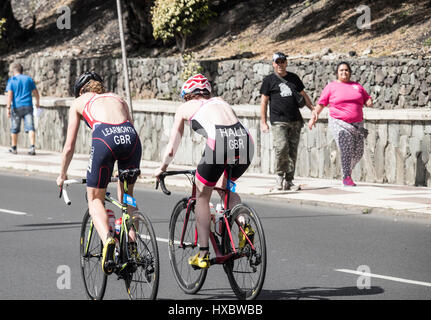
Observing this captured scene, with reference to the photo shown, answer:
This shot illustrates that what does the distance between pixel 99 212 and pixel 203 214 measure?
792 mm

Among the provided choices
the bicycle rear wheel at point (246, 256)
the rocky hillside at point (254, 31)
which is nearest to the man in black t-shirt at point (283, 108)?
the bicycle rear wheel at point (246, 256)

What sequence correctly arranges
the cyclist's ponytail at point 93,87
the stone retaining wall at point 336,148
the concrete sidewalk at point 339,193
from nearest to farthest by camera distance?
the cyclist's ponytail at point 93,87 < the concrete sidewalk at point 339,193 < the stone retaining wall at point 336,148

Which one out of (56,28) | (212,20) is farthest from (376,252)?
Result: (56,28)

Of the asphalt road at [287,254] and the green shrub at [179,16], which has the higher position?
the green shrub at [179,16]

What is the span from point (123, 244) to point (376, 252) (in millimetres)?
3426

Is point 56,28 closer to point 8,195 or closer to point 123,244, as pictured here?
point 8,195

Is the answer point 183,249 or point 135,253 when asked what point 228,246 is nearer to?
point 183,249

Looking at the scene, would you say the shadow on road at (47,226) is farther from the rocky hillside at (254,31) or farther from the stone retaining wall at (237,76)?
the rocky hillside at (254,31)

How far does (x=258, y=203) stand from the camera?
44.6 feet

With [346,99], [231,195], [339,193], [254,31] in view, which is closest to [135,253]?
[231,195]

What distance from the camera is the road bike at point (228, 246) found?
23.2ft

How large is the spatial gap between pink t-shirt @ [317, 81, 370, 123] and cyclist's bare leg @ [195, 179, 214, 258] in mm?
6862

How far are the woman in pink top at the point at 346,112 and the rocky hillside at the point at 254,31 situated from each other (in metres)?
6.53

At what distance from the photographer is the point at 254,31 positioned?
28.1 meters
